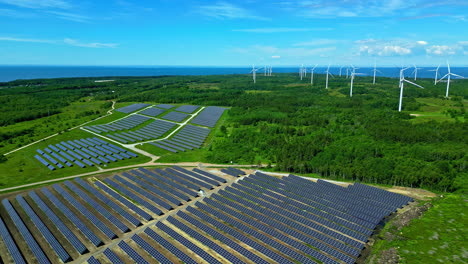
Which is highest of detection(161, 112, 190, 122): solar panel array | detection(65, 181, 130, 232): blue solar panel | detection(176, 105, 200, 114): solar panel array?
detection(176, 105, 200, 114): solar panel array

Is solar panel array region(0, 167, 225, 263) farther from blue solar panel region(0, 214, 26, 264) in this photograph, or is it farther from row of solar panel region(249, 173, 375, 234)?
row of solar panel region(249, 173, 375, 234)

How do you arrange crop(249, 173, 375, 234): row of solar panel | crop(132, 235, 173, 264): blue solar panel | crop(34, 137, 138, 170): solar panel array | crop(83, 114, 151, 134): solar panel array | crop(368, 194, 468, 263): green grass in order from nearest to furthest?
1. crop(132, 235, 173, 264): blue solar panel
2. crop(368, 194, 468, 263): green grass
3. crop(249, 173, 375, 234): row of solar panel
4. crop(34, 137, 138, 170): solar panel array
5. crop(83, 114, 151, 134): solar panel array

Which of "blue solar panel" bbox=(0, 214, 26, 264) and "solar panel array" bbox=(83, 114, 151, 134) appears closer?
"blue solar panel" bbox=(0, 214, 26, 264)

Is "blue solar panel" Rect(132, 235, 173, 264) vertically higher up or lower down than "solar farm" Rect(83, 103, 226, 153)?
lower down

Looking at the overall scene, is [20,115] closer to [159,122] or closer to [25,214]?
[159,122]

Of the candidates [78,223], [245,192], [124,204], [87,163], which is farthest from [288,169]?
[87,163]

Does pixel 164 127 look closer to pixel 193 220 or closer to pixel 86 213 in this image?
pixel 86 213

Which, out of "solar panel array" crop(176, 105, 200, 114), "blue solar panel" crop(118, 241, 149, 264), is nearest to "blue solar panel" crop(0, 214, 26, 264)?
"blue solar panel" crop(118, 241, 149, 264)

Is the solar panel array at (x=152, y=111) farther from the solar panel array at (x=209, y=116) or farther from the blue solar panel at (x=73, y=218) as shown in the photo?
the blue solar panel at (x=73, y=218)

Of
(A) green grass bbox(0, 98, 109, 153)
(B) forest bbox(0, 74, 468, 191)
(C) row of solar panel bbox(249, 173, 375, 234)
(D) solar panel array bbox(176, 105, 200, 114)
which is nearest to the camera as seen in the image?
(C) row of solar panel bbox(249, 173, 375, 234)
